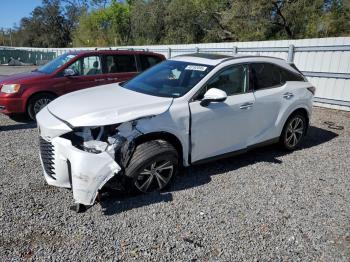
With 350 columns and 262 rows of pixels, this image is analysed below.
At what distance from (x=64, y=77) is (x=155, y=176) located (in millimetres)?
4658

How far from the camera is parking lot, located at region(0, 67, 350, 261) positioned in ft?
9.52

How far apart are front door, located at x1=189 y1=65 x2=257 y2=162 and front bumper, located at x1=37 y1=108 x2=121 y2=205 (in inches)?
50.2

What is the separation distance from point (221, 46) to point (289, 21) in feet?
37.2

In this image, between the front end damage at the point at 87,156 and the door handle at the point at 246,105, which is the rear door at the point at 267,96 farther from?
the front end damage at the point at 87,156

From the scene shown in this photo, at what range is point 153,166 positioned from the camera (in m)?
3.74

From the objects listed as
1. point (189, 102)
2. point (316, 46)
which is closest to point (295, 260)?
point (189, 102)

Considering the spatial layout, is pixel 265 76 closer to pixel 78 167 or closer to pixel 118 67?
pixel 78 167

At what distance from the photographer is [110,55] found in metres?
7.93

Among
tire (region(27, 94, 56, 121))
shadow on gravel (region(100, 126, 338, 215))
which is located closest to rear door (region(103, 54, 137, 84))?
tire (region(27, 94, 56, 121))

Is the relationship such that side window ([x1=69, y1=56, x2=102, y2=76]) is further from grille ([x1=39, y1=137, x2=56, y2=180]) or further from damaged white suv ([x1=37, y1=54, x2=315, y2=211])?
grille ([x1=39, y1=137, x2=56, y2=180])

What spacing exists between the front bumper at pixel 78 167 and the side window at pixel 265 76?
Result: 2641mm

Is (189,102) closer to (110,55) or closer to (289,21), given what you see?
(110,55)

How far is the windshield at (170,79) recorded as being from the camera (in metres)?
4.19

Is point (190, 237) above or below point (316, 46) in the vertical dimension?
below
